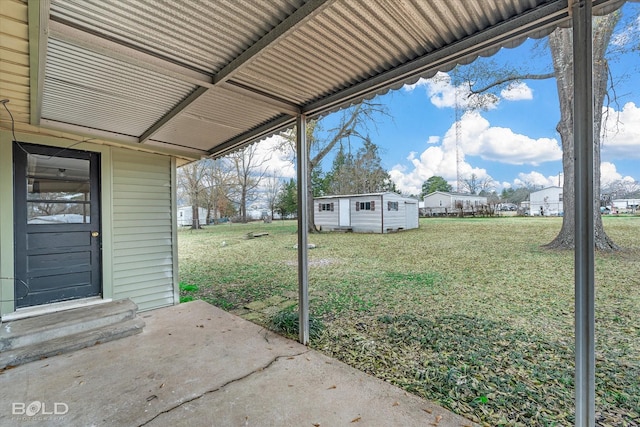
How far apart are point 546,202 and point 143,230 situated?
21.0m

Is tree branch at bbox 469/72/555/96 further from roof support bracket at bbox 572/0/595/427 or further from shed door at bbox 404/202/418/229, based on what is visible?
roof support bracket at bbox 572/0/595/427

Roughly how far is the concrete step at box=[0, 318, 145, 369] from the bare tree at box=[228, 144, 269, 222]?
19.0m

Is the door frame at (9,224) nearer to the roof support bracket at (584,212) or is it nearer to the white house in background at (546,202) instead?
the roof support bracket at (584,212)

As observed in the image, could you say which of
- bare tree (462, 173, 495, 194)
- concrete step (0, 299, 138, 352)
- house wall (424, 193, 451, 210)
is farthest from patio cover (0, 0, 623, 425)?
bare tree (462, 173, 495, 194)

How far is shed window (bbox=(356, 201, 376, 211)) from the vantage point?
13.3 meters

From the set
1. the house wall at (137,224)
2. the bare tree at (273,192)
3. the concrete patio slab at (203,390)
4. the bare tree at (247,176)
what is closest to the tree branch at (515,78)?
the house wall at (137,224)

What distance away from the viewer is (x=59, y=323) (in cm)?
282

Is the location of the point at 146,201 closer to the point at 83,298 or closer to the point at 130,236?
the point at 130,236

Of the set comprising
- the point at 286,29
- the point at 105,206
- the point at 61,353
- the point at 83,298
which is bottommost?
the point at 61,353

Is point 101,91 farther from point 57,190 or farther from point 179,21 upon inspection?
point 57,190

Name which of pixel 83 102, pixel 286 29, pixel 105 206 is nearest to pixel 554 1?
pixel 286 29

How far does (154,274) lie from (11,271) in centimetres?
140

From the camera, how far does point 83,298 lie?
3455 millimetres

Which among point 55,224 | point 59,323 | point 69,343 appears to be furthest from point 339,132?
point 69,343
